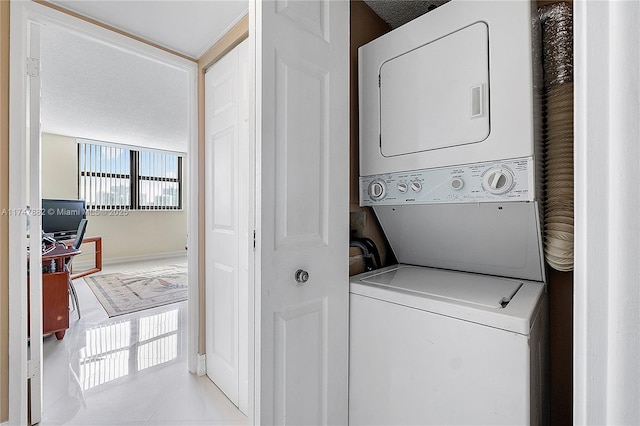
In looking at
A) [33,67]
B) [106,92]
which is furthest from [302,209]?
[106,92]

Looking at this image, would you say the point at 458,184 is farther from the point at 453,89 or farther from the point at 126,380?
the point at 126,380

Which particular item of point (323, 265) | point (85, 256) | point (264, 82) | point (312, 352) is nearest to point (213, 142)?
point (264, 82)

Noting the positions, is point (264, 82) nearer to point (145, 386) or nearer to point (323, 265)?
point (323, 265)

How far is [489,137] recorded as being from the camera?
3.47ft

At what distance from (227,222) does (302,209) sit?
1.02 meters

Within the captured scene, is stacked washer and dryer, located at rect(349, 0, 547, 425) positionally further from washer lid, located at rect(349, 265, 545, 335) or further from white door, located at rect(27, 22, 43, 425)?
white door, located at rect(27, 22, 43, 425)

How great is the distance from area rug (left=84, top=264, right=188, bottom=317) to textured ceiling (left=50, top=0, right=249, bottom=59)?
3.01m

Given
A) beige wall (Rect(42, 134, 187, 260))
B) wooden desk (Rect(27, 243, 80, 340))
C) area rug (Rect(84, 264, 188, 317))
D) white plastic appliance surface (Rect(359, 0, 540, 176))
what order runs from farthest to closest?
beige wall (Rect(42, 134, 187, 260)), area rug (Rect(84, 264, 188, 317)), wooden desk (Rect(27, 243, 80, 340)), white plastic appliance surface (Rect(359, 0, 540, 176))

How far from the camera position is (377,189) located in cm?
141

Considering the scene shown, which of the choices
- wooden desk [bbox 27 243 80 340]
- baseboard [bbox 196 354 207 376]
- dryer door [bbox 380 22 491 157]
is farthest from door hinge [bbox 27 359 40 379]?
dryer door [bbox 380 22 491 157]

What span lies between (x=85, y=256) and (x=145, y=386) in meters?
5.36

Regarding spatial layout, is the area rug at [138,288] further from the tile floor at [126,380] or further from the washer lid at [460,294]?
the washer lid at [460,294]

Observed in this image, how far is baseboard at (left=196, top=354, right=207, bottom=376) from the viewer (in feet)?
7.44

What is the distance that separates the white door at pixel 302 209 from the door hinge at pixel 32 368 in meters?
1.53
